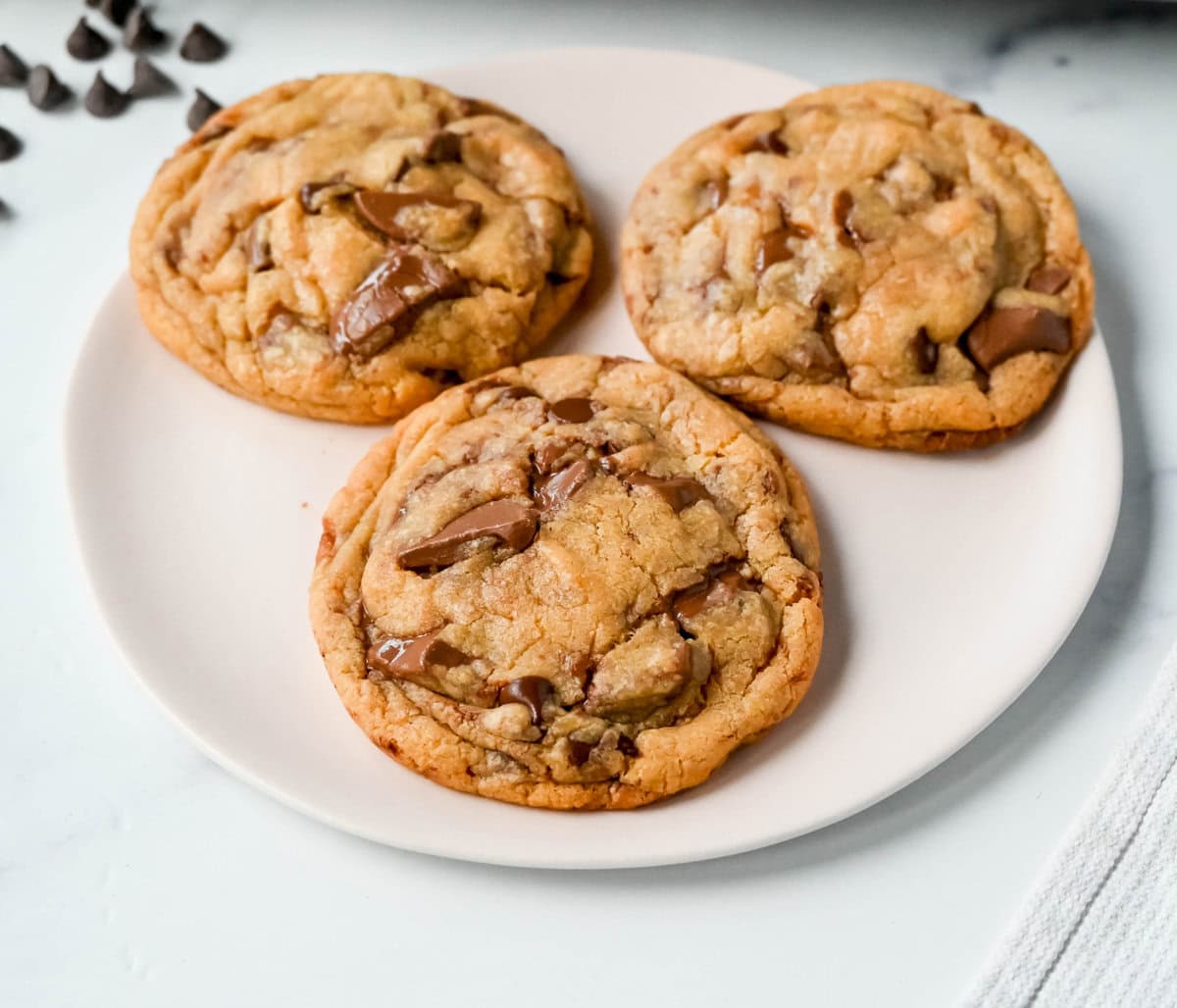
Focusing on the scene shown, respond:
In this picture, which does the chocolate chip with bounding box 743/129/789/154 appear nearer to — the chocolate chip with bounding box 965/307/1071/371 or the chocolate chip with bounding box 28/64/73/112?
the chocolate chip with bounding box 965/307/1071/371


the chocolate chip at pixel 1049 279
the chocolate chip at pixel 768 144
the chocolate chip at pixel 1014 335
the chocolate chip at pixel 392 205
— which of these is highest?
the chocolate chip at pixel 768 144

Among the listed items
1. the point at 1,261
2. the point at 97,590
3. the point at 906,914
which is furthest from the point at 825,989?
the point at 1,261

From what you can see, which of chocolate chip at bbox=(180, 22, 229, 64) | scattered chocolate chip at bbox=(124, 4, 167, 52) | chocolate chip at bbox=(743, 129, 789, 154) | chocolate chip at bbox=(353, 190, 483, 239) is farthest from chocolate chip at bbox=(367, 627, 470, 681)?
scattered chocolate chip at bbox=(124, 4, 167, 52)

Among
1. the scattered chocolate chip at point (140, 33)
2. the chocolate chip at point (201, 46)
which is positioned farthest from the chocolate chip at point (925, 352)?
the scattered chocolate chip at point (140, 33)

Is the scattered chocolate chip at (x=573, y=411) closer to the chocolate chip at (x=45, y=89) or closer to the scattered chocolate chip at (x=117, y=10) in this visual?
the chocolate chip at (x=45, y=89)

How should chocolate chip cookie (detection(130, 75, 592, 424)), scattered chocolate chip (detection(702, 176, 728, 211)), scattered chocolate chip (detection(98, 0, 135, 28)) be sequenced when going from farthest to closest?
1. scattered chocolate chip (detection(98, 0, 135, 28))
2. scattered chocolate chip (detection(702, 176, 728, 211))
3. chocolate chip cookie (detection(130, 75, 592, 424))

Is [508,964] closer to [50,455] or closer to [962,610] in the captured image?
[962,610]

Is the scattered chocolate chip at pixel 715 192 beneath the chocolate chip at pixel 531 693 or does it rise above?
above
